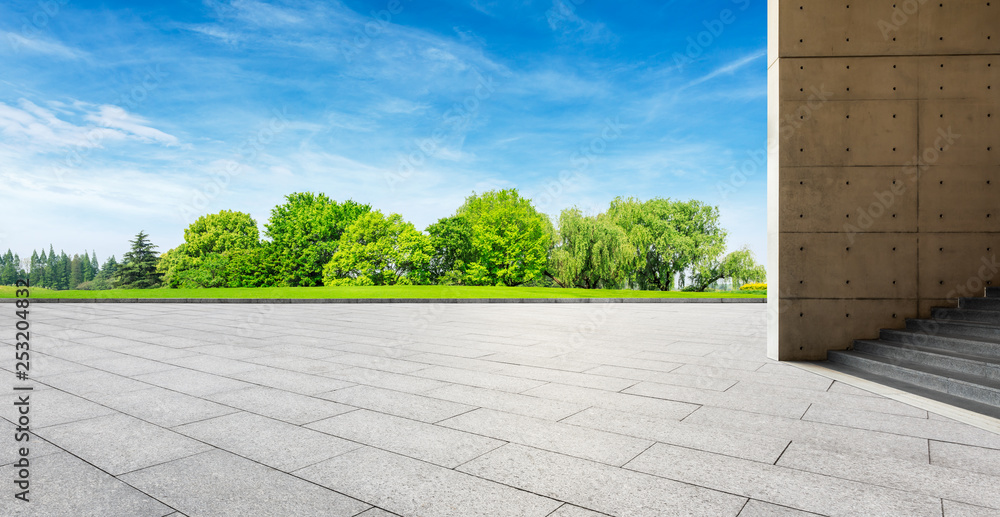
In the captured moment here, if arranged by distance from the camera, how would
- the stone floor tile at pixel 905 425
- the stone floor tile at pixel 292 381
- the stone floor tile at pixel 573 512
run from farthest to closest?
1. the stone floor tile at pixel 292 381
2. the stone floor tile at pixel 905 425
3. the stone floor tile at pixel 573 512

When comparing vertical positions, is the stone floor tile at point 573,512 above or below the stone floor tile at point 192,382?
above

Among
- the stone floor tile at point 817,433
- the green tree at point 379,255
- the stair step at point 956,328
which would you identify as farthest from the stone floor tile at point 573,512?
the green tree at point 379,255

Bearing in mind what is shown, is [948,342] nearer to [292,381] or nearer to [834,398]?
[834,398]

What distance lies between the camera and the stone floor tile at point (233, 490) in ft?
8.66

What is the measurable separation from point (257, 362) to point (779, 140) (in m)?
8.29

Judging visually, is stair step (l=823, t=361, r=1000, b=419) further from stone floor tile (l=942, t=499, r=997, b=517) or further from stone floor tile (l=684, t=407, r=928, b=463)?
stone floor tile (l=942, t=499, r=997, b=517)

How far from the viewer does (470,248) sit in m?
52.3

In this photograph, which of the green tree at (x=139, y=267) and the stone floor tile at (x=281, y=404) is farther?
the green tree at (x=139, y=267)

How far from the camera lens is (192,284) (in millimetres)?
48656

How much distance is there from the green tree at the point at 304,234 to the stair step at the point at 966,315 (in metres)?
49.3

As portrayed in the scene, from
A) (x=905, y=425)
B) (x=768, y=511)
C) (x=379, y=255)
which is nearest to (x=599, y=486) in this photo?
(x=768, y=511)

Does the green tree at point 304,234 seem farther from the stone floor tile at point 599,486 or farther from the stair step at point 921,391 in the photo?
the stone floor tile at point 599,486

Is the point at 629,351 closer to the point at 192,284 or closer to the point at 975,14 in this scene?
the point at 975,14

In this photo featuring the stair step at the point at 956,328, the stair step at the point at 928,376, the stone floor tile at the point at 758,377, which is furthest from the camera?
the stair step at the point at 956,328
